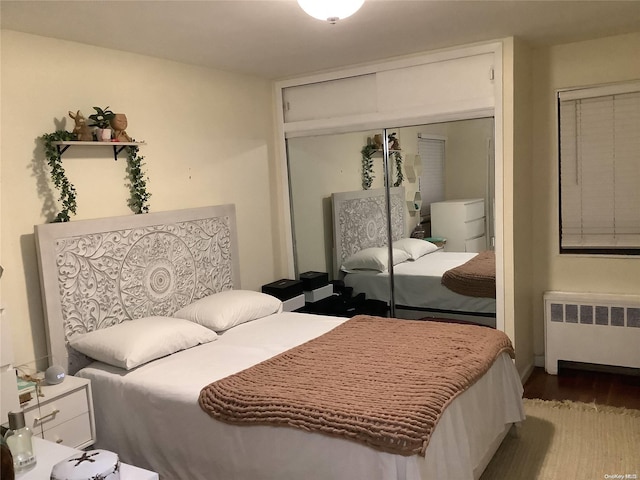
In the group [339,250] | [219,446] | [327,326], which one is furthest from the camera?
[339,250]

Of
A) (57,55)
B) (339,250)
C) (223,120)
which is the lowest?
(339,250)

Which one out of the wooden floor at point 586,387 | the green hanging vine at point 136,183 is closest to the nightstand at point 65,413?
the green hanging vine at point 136,183

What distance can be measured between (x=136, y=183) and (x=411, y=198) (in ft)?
6.52

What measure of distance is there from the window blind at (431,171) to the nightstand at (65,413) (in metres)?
2.62

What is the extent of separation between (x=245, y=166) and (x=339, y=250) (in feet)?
3.34

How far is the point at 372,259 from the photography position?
4.33 m

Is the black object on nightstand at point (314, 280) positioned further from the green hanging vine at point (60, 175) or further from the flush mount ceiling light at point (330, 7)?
the flush mount ceiling light at point (330, 7)

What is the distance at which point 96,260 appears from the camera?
310 centimetres

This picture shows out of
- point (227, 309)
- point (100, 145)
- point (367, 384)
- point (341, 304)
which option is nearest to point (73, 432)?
point (227, 309)

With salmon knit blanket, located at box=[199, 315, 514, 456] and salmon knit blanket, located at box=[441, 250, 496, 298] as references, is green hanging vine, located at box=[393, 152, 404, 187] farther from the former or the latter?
salmon knit blanket, located at box=[199, 315, 514, 456]

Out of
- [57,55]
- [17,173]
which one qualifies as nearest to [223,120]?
[57,55]

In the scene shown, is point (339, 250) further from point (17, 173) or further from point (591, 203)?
point (17, 173)

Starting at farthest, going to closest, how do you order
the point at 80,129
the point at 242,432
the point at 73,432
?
the point at 80,129
the point at 73,432
the point at 242,432

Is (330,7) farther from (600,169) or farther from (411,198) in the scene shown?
(600,169)
